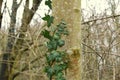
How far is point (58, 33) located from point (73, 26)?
0.16 meters

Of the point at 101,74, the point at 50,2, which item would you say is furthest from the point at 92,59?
the point at 50,2

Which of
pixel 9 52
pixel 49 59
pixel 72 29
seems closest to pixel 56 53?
pixel 49 59

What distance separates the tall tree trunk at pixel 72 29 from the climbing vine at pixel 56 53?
0.17ft

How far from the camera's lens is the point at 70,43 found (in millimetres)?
2857

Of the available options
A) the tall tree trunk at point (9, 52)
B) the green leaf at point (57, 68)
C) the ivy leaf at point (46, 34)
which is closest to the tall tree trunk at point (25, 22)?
the tall tree trunk at point (9, 52)

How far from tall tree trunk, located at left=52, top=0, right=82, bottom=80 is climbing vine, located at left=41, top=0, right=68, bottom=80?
52 millimetres

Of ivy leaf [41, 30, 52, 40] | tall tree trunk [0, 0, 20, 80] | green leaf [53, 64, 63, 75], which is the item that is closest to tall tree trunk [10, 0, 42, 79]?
tall tree trunk [0, 0, 20, 80]

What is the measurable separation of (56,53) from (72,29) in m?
0.25

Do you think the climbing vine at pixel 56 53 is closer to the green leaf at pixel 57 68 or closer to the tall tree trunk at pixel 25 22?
the green leaf at pixel 57 68

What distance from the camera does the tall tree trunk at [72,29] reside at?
9.32ft

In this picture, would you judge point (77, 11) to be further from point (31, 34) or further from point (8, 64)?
point (8, 64)

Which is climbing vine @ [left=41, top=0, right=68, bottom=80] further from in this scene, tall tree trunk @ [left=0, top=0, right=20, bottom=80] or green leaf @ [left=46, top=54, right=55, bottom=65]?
tall tree trunk @ [left=0, top=0, right=20, bottom=80]

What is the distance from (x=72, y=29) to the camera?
288 centimetres

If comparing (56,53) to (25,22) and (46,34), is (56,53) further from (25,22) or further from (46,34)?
(25,22)
